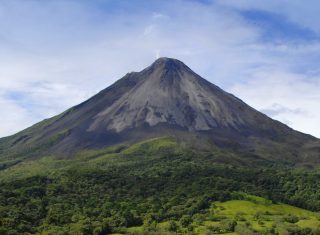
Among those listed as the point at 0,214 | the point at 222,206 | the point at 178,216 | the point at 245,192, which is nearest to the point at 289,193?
the point at 245,192

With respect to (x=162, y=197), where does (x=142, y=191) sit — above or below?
above

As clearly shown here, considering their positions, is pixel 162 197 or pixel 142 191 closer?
pixel 162 197

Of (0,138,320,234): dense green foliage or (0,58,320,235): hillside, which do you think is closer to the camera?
(0,58,320,235): hillside

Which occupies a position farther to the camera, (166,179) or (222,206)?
(166,179)

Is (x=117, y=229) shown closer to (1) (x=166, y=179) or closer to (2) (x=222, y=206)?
(2) (x=222, y=206)

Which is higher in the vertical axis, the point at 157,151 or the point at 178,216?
the point at 157,151

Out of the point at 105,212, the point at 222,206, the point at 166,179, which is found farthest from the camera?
the point at 166,179

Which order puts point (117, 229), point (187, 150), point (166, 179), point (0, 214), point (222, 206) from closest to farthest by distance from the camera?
point (0, 214) → point (117, 229) → point (222, 206) → point (166, 179) → point (187, 150)

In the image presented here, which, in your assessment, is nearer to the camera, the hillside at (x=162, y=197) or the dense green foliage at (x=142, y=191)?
the hillside at (x=162, y=197)
